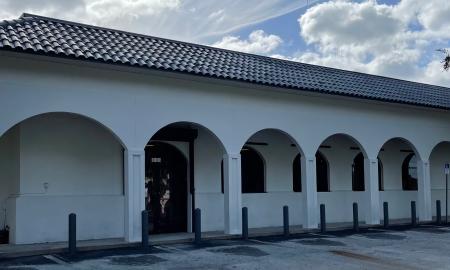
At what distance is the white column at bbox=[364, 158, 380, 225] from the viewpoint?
1825cm

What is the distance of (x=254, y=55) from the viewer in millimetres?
18656

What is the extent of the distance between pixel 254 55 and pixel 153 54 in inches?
202

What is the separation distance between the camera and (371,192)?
18312 millimetres

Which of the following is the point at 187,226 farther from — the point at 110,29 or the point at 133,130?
the point at 110,29

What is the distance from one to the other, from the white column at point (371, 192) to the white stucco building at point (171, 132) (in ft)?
0.17

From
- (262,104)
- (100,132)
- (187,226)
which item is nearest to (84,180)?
(100,132)

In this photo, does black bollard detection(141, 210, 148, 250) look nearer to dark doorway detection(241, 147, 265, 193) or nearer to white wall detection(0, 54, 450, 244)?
white wall detection(0, 54, 450, 244)

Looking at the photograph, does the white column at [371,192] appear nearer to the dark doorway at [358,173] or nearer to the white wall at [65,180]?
the dark doorway at [358,173]

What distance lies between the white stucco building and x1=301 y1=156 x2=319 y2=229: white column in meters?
0.05

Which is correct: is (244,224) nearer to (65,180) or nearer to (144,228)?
(144,228)

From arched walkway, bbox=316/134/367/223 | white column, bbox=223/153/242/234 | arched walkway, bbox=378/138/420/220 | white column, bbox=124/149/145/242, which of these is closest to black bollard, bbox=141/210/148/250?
white column, bbox=124/149/145/242

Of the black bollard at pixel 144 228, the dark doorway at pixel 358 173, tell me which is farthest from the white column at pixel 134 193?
the dark doorway at pixel 358 173

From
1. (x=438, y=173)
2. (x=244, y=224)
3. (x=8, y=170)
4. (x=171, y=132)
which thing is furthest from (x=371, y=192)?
(x=8, y=170)

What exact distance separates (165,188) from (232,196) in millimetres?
2206
